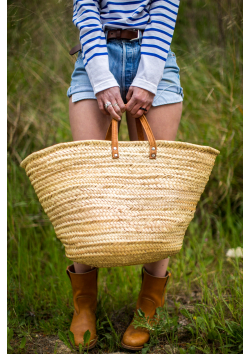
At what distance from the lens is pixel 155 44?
1.22 m

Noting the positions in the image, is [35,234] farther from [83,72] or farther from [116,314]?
[83,72]

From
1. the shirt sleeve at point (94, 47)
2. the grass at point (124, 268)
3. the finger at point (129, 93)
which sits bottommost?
the grass at point (124, 268)

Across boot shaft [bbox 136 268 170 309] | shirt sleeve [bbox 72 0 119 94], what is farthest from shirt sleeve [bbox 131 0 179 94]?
boot shaft [bbox 136 268 170 309]

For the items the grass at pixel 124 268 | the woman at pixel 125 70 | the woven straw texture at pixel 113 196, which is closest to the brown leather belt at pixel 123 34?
the woman at pixel 125 70

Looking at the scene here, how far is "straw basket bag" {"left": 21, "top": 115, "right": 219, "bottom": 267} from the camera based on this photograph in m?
1.12

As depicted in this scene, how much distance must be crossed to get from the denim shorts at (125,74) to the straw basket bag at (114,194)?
189 mm

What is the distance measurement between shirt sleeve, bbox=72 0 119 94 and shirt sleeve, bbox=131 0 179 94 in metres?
0.11

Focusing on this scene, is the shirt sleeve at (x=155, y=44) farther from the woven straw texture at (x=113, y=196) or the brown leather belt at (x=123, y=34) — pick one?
the woven straw texture at (x=113, y=196)

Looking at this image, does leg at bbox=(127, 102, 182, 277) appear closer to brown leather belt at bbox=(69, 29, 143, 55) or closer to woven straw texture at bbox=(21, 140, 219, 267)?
woven straw texture at bbox=(21, 140, 219, 267)

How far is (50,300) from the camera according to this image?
5.70ft

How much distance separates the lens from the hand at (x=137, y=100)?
1.21 m

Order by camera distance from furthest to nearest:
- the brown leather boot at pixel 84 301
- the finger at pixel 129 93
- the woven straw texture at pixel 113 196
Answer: the brown leather boot at pixel 84 301 → the finger at pixel 129 93 → the woven straw texture at pixel 113 196

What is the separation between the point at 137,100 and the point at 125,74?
0.15m

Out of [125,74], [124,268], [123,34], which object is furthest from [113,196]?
[124,268]
